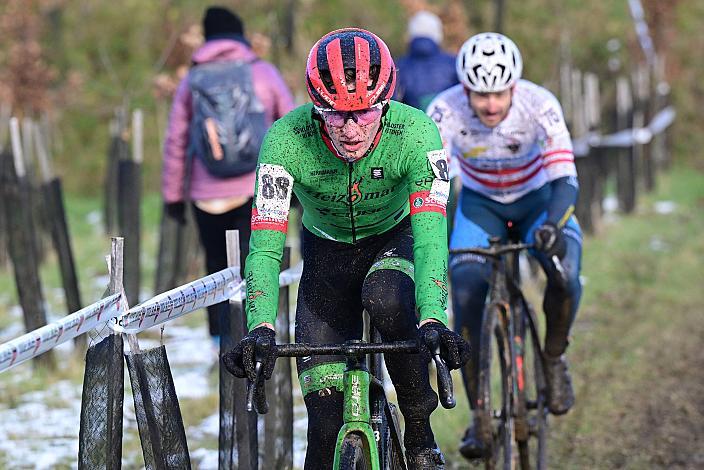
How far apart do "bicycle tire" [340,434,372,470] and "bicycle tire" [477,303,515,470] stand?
2044 millimetres

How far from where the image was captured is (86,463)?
3.94 metres

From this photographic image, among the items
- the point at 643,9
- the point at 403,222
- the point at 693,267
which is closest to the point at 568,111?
the point at 693,267

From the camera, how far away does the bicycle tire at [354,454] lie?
12.4ft

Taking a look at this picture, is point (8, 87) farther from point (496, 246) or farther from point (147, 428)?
point (147, 428)

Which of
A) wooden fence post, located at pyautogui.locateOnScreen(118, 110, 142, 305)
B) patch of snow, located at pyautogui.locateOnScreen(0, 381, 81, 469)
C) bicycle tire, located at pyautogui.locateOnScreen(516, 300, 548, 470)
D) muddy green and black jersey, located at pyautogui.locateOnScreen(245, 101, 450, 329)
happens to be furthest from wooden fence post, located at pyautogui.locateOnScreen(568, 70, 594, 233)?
muddy green and black jersey, located at pyautogui.locateOnScreen(245, 101, 450, 329)

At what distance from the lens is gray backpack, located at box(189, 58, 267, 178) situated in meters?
7.53

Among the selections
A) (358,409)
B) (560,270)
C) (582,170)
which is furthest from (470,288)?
(582,170)

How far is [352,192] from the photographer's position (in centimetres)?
441

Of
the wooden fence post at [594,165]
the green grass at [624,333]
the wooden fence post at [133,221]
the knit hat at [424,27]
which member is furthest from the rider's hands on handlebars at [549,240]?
the wooden fence post at [594,165]

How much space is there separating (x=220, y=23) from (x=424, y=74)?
2.68 m

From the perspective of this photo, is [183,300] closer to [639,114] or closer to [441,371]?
[441,371]

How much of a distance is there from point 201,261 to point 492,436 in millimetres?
6752

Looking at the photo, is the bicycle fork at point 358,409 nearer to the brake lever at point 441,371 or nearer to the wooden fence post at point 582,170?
the brake lever at point 441,371

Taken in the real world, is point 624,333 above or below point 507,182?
below
